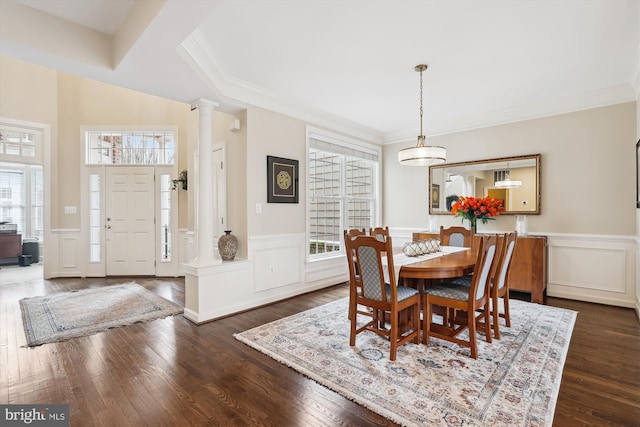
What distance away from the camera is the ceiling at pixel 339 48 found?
2225 millimetres

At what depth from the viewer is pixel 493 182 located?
4.71 meters

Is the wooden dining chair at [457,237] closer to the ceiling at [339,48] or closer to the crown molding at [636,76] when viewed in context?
the ceiling at [339,48]

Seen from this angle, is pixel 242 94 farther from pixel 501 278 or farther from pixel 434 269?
pixel 501 278

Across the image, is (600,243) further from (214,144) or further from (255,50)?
(214,144)

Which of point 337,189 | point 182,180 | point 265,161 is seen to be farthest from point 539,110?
point 182,180

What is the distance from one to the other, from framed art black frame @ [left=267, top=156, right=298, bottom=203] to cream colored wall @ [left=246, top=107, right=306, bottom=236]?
0.06 meters

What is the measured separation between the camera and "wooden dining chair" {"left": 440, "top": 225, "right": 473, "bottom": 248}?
157 inches

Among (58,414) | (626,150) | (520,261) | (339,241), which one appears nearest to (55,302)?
(58,414)

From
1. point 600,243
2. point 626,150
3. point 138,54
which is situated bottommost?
point 600,243

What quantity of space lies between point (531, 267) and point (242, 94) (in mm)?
4201

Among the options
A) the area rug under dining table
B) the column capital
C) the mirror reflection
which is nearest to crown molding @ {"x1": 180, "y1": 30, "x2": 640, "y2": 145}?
the column capital

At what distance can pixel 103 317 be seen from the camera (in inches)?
136

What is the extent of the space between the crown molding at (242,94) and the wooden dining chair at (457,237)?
230 cm

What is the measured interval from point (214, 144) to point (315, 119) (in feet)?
4.94
